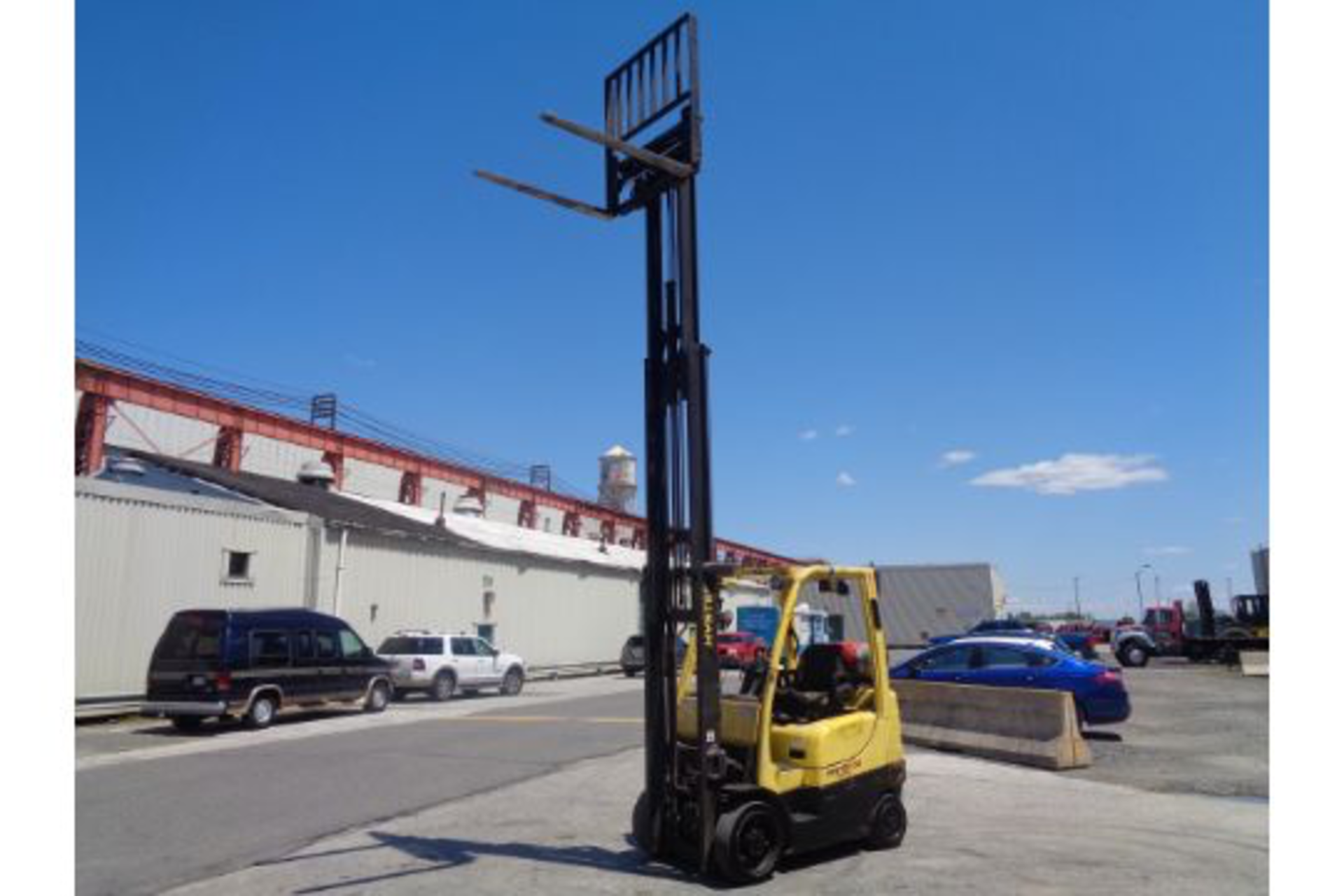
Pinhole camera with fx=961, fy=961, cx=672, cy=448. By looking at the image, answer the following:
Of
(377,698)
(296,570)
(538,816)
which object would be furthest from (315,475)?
(538,816)

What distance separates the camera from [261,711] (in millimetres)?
17312

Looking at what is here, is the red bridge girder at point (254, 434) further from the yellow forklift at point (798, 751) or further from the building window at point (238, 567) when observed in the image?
the building window at point (238, 567)

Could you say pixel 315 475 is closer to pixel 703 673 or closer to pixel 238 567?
pixel 238 567

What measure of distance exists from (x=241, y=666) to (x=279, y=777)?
19.3ft

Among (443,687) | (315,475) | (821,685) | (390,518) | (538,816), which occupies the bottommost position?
(443,687)

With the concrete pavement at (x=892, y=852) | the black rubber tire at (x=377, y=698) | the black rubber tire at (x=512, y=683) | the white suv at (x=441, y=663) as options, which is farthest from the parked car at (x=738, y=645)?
the concrete pavement at (x=892, y=852)

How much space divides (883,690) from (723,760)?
1752 millimetres

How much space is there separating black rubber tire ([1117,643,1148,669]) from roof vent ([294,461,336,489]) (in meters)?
29.6

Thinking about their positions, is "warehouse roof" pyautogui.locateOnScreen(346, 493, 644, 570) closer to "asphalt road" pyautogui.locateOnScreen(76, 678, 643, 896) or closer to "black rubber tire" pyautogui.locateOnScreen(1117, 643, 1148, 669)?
"asphalt road" pyautogui.locateOnScreen(76, 678, 643, 896)

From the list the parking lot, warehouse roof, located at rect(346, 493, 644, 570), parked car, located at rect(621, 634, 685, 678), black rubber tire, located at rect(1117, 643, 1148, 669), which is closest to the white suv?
the parking lot

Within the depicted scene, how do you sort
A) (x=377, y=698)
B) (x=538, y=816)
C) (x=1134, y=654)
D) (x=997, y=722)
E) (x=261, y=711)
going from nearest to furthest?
(x=538, y=816)
(x=997, y=722)
(x=261, y=711)
(x=377, y=698)
(x=1134, y=654)

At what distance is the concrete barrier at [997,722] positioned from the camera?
12531mm

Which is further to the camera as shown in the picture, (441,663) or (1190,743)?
(441,663)

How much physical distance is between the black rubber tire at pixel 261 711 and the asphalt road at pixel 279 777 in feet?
0.88
